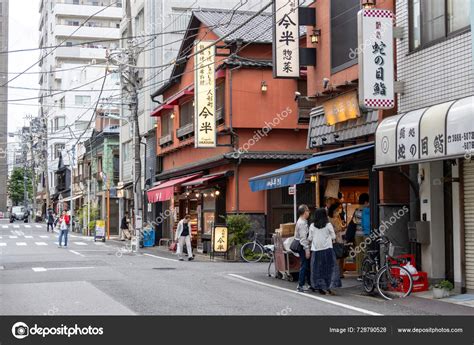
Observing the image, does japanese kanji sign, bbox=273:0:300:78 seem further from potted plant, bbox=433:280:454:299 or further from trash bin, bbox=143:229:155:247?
trash bin, bbox=143:229:155:247

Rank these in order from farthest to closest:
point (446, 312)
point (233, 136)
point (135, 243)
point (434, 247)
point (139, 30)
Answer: point (139, 30) < point (135, 243) < point (233, 136) < point (434, 247) < point (446, 312)

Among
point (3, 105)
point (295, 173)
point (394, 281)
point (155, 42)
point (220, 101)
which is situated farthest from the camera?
point (3, 105)

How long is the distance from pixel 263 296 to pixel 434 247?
12.9 feet

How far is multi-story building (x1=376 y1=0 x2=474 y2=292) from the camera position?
12578 millimetres

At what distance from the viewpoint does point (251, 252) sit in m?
24.4

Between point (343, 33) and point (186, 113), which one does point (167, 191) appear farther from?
point (343, 33)

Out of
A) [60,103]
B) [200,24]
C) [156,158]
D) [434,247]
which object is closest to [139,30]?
[156,158]

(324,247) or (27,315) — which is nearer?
(27,315)

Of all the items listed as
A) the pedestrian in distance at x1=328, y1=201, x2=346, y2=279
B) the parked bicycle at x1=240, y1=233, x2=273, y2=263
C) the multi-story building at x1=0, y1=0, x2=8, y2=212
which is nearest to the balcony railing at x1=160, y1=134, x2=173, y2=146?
the multi-story building at x1=0, y1=0, x2=8, y2=212

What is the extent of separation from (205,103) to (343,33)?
30.4ft

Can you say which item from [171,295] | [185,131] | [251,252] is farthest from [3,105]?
[171,295]

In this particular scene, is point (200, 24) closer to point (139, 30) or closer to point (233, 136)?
point (233, 136)

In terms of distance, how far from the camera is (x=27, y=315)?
10.3 metres

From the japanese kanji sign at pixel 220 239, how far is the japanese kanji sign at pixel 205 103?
3505mm
